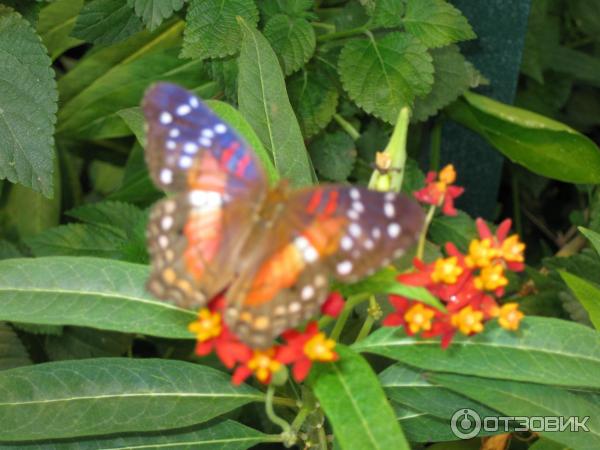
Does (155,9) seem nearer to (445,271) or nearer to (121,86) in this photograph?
(121,86)

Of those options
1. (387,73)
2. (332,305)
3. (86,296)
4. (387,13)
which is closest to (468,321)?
(332,305)

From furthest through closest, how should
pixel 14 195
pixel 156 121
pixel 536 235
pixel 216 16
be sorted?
pixel 536 235 < pixel 14 195 < pixel 216 16 < pixel 156 121

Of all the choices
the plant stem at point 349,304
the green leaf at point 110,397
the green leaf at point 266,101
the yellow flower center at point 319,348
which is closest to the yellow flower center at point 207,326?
the yellow flower center at point 319,348

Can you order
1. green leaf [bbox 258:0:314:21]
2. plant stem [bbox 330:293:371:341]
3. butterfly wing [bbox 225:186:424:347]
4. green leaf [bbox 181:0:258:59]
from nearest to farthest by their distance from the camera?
1. butterfly wing [bbox 225:186:424:347]
2. plant stem [bbox 330:293:371:341]
3. green leaf [bbox 181:0:258:59]
4. green leaf [bbox 258:0:314:21]

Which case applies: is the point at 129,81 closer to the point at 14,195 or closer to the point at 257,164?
the point at 14,195

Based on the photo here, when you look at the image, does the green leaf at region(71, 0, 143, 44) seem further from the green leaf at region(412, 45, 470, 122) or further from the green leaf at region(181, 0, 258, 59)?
the green leaf at region(412, 45, 470, 122)

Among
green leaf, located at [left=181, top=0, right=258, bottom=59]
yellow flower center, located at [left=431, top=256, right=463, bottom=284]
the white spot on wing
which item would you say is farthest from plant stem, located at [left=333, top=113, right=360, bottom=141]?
the white spot on wing

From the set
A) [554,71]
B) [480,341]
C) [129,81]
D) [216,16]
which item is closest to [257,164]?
[480,341]
